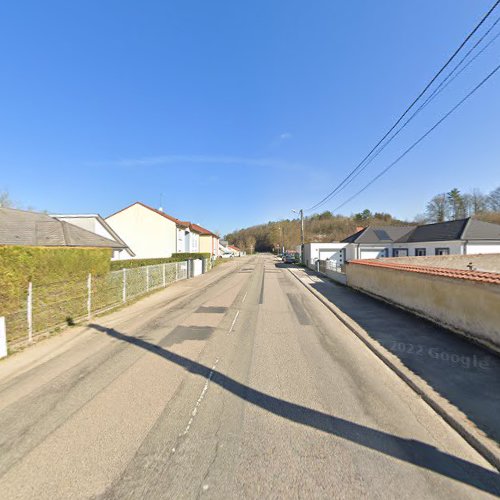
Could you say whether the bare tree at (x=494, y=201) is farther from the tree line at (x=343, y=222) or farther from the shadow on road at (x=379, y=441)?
the shadow on road at (x=379, y=441)

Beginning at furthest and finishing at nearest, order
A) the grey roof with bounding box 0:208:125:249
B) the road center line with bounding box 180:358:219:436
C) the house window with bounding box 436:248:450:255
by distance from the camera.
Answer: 1. the house window with bounding box 436:248:450:255
2. the grey roof with bounding box 0:208:125:249
3. the road center line with bounding box 180:358:219:436

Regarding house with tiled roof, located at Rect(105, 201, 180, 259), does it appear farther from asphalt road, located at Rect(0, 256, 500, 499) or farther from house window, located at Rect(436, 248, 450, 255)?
asphalt road, located at Rect(0, 256, 500, 499)

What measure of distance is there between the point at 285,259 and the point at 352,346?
38955mm

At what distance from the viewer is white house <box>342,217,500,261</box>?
23.8 m

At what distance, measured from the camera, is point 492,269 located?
1727 centimetres

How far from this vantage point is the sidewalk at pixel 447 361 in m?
3.55

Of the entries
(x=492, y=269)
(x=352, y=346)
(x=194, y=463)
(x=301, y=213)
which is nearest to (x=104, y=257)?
(x=352, y=346)

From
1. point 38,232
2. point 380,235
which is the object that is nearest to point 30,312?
point 38,232

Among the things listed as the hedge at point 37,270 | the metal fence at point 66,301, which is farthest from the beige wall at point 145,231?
the hedge at point 37,270

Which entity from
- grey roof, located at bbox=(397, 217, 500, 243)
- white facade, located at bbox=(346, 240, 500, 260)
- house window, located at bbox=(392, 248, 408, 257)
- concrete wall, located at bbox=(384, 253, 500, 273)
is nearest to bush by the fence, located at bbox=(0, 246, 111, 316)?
concrete wall, located at bbox=(384, 253, 500, 273)

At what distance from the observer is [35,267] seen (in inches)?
343

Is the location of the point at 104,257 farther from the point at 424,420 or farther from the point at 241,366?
the point at 424,420

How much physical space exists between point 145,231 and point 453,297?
1278 inches

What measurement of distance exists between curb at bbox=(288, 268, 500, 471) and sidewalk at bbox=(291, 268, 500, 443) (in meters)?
0.08
